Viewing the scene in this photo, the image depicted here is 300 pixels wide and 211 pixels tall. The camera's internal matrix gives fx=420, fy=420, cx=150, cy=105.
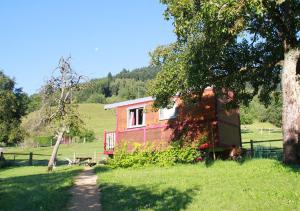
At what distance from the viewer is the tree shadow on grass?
13.6 m

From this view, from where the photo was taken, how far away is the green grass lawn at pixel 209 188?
13.3 metres

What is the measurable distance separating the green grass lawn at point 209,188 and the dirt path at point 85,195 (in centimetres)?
33

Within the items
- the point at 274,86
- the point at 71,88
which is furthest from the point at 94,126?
the point at 274,86

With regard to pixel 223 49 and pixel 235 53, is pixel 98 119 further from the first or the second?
pixel 223 49

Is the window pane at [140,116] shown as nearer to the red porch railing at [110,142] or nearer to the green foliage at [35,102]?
the red porch railing at [110,142]

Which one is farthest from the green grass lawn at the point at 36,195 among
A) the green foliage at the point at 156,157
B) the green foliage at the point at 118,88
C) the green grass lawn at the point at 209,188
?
the green foliage at the point at 118,88

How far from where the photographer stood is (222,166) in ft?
69.1

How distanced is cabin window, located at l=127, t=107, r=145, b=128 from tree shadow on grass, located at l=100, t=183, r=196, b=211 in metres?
14.5

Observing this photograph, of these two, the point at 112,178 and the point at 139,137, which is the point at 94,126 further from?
the point at 112,178

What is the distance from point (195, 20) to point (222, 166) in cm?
786

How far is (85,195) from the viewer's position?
16.5 m

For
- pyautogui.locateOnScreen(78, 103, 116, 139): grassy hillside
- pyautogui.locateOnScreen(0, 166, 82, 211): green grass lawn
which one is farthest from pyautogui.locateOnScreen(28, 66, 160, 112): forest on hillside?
pyautogui.locateOnScreen(0, 166, 82, 211): green grass lawn

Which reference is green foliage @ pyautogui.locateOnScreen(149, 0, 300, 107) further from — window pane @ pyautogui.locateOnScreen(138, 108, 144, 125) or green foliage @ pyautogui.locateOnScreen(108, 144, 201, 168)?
window pane @ pyautogui.locateOnScreen(138, 108, 144, 125)

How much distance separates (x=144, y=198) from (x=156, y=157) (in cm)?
→ 1036
